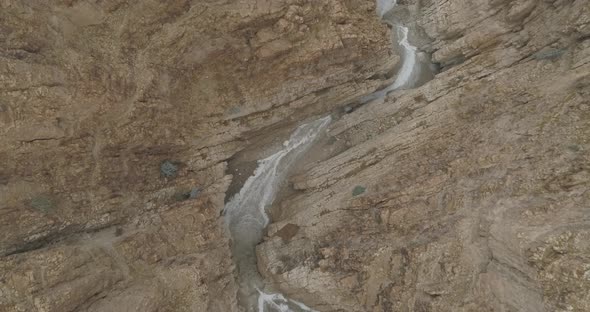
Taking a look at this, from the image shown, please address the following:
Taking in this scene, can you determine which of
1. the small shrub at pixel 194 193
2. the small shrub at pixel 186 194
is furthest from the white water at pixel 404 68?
the small shrub at pixel 186 194

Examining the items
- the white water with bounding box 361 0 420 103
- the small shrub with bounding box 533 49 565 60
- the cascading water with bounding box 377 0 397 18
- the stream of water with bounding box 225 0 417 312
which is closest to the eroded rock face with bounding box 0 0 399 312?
the white water with bounding box 361 0 420 103

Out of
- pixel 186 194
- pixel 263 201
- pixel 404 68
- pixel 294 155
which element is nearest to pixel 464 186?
pixel 404 68

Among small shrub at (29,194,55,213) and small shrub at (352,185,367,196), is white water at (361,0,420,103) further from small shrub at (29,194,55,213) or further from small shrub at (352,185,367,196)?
small shrub at (29,194,55,213)

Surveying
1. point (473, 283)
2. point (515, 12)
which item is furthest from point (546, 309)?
point (515, 12)

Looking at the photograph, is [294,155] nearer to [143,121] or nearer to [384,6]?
[143,121]

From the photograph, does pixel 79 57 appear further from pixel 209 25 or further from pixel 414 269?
pixel 414 269
